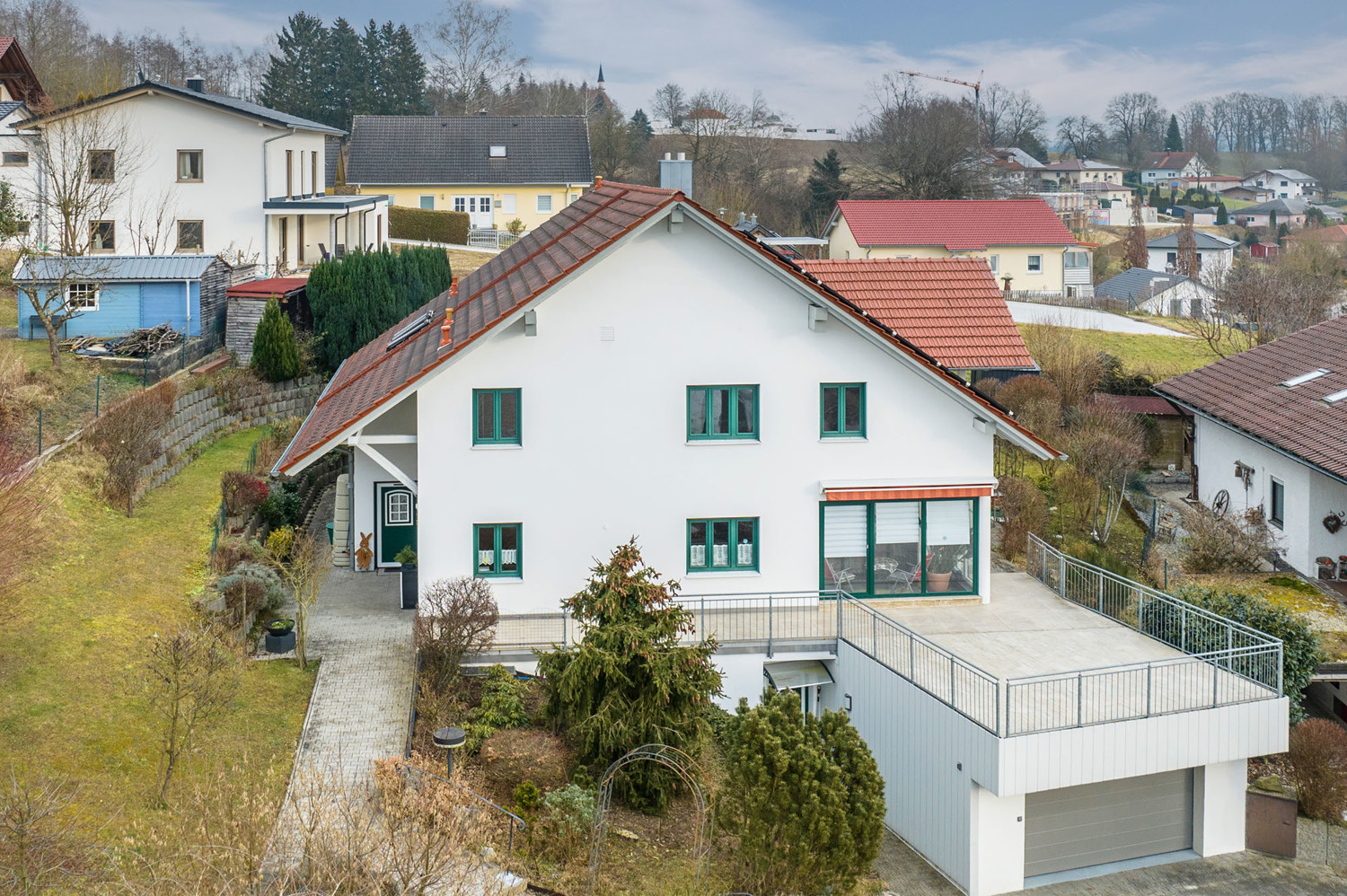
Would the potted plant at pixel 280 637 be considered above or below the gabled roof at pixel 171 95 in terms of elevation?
below

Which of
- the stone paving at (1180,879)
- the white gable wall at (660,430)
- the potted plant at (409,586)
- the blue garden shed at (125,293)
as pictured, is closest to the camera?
the stone paving at (1180,879)

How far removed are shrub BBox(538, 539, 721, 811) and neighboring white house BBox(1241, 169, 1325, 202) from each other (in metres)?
184

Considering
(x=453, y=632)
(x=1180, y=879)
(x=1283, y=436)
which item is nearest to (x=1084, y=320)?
(x=1283, y=436)

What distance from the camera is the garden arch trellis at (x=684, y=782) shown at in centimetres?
1367

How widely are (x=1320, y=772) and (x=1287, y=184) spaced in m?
183

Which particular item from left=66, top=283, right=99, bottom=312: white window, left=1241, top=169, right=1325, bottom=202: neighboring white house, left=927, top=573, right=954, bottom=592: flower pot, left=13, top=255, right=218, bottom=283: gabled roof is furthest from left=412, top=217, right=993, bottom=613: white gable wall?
left=1241, top=169, right=1325, bottom=202: neighboring white house

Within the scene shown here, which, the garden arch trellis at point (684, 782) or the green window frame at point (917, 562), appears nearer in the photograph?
the garden arch trellis at point (684, 782)

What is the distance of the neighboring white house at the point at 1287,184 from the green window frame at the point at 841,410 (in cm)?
17764

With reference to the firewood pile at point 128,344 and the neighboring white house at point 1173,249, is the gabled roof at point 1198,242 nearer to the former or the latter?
the neighboring white house at point 1173,249

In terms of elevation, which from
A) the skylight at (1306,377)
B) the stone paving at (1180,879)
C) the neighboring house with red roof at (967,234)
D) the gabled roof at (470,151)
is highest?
the gabled roof at (470,151)

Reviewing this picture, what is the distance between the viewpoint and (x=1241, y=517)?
27.2m

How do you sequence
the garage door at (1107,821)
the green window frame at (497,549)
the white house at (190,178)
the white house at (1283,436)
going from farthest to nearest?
the white house at (190,178) → the white house at (1283,436) → the green window frame at (497,549) → the garage door at (1107,821)

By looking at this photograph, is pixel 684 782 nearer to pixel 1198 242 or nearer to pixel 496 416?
pixel 496 416

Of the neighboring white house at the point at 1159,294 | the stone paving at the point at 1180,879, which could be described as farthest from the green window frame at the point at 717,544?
the neighboring white house at the point at 1159,294
